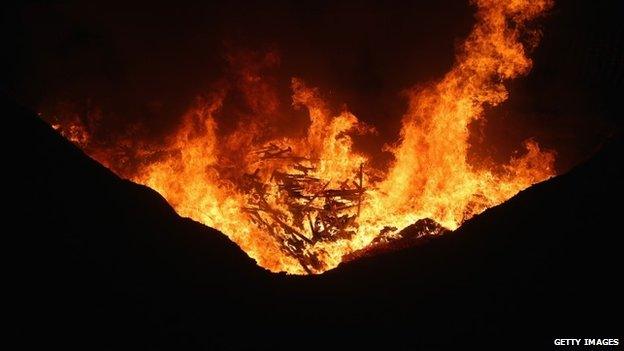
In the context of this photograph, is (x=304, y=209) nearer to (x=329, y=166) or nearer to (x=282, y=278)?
(x=329, y=166)

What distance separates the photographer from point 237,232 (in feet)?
24.0

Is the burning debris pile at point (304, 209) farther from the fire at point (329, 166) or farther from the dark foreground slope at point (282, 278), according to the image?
the dark foreground slope at point (282, 278)

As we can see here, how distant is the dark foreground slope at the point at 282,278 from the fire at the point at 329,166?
7.93 feet

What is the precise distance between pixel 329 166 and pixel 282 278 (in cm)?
458

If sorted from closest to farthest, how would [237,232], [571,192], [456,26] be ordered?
1. [571,192]
2. [237,232]
3. [456,26]

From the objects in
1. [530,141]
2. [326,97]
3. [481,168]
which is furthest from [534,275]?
[326,97]

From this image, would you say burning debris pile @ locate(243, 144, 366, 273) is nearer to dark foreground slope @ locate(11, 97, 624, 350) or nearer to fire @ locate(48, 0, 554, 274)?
fire @ locate(48, 0, 554, 274)

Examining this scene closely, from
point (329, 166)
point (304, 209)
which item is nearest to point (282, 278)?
point (304, 209)

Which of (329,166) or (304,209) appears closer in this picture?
(304,209)

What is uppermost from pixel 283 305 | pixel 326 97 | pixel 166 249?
pixel 326 97

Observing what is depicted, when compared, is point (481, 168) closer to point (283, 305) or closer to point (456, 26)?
point (456, 26)

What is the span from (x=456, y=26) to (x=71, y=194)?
8.84m

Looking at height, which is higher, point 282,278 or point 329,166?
point 329,166

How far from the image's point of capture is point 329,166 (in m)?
8.84
